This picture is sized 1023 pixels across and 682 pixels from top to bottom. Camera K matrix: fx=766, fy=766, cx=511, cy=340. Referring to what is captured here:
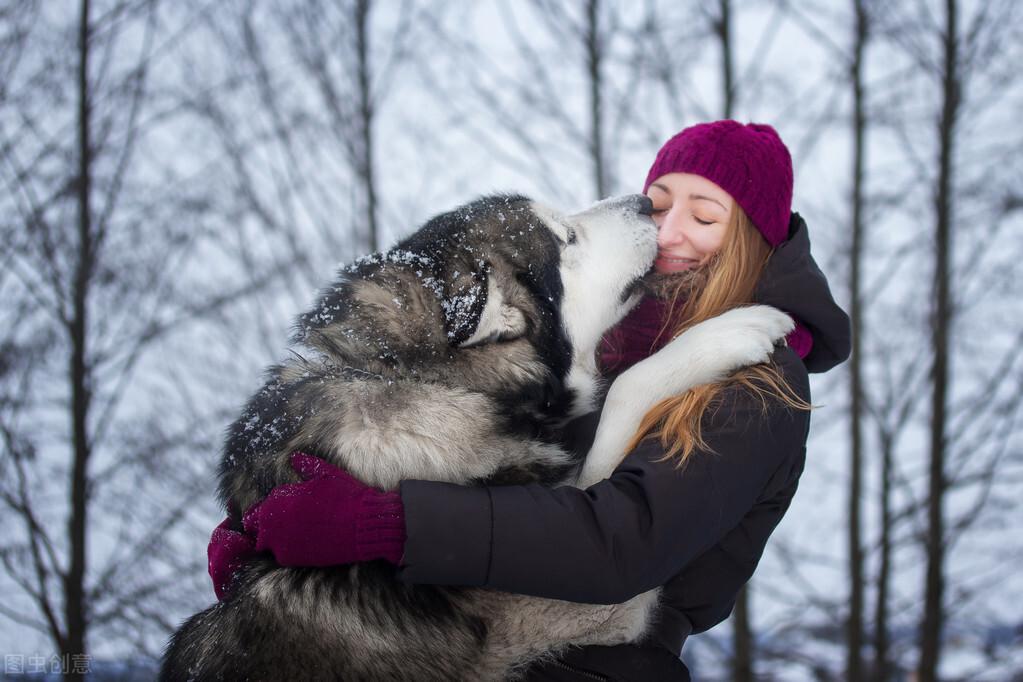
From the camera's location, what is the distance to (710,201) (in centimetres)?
242

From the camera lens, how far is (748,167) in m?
2.36

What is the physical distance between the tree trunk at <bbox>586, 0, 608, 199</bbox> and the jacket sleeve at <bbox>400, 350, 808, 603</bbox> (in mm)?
7876

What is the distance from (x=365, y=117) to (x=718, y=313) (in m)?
8.23

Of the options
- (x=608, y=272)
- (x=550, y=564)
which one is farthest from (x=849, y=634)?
(x=550, y=564)

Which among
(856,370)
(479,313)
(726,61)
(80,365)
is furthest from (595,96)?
(479,313)

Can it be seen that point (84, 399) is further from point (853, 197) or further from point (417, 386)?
point (853, 197)

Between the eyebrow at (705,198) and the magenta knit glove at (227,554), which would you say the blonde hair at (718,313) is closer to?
the eyebrow at (705,198)

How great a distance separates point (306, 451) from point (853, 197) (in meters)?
9.52

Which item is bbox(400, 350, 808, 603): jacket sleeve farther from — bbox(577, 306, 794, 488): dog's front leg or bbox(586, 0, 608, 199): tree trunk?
bbox(586, 0, 608, 199): tree trunk

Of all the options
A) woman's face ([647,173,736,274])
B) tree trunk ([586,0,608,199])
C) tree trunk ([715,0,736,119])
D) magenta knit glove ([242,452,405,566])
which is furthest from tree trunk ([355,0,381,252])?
magenta knit glove ([242,452,405,566])

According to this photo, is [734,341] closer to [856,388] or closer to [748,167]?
[748,167]

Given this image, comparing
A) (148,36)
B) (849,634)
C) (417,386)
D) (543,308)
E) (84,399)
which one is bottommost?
(849,634)

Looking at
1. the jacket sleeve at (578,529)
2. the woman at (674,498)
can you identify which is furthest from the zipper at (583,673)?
the jacket sleeve at (578,529)

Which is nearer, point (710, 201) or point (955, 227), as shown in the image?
point (710, 201)
